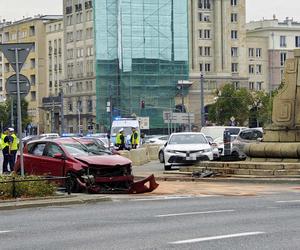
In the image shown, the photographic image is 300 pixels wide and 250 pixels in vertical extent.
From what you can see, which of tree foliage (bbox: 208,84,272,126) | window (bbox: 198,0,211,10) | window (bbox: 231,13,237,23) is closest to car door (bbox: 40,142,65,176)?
tree foliage (bbox: 208,84,272,126)

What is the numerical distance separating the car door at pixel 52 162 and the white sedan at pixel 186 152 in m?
10.3

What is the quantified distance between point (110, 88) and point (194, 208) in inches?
3781

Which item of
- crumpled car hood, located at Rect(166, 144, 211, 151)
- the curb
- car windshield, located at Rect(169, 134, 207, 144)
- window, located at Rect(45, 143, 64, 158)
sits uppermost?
window, located at Rect(45, 143, 64, 158)

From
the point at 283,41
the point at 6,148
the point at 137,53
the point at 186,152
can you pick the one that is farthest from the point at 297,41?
the point at 6,148

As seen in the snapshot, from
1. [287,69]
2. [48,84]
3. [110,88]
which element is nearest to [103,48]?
[110,88]

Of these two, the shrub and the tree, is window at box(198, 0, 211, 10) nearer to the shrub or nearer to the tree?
the tree

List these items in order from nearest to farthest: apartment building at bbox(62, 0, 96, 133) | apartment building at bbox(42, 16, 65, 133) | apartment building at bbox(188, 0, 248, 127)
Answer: apartment building at bbox(62, 0, 96, 133), apartment building at bbox(188, 0, 248, 127), apartment building at bbox(42, 16, 65, 133)

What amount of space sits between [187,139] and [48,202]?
16795 millimetres

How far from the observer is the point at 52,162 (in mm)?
24422

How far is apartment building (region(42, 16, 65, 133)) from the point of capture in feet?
454

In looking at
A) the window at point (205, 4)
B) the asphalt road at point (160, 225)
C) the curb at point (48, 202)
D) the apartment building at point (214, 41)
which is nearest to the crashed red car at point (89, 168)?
the curb at point (48, 202)

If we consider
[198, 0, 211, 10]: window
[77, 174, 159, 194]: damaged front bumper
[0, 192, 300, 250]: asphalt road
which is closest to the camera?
[0, 192, 300, 250]: asphalt road

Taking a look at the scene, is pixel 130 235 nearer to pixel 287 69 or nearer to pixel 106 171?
pixel 106 171

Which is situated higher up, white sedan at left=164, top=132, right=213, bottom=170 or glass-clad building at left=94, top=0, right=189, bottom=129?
glass-clad building at left=94, top=0, right=189, bottom=129
